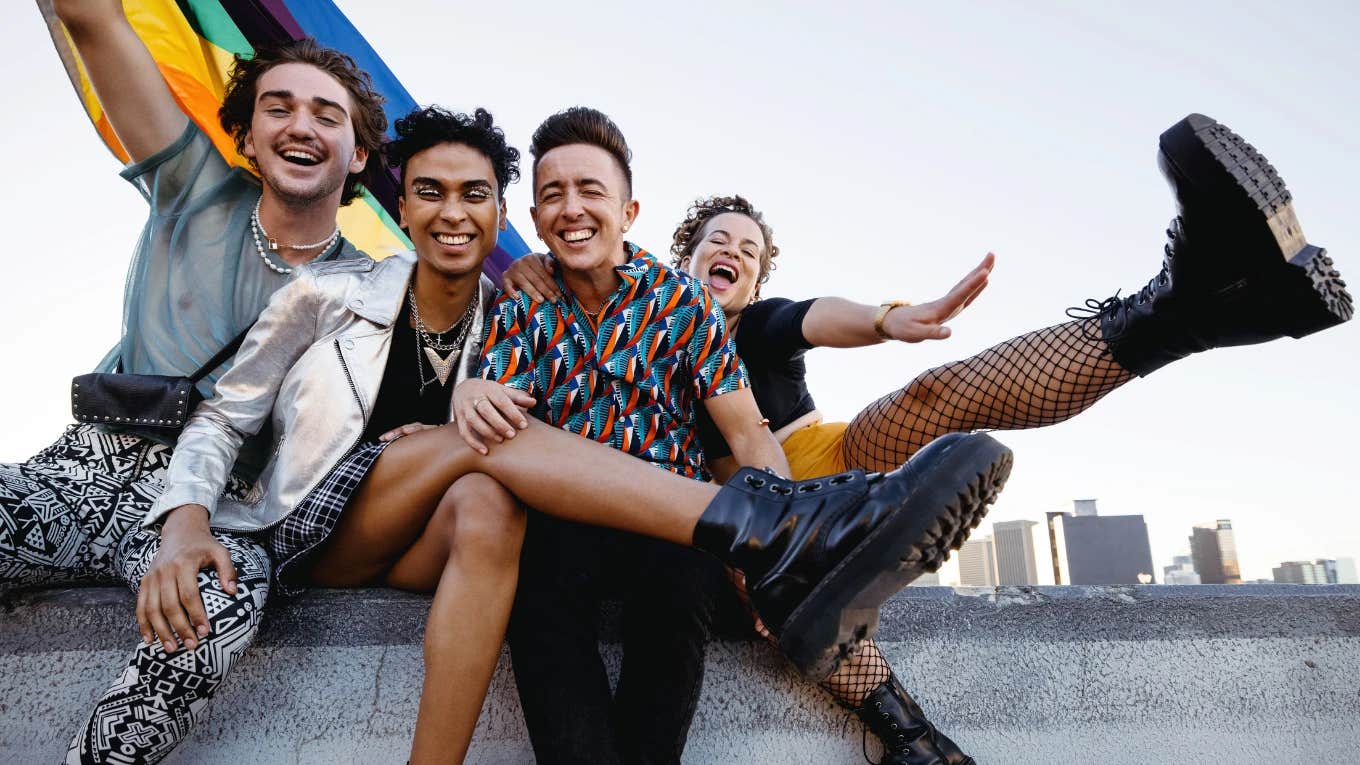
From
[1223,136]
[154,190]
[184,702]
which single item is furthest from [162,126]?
[1223,136]

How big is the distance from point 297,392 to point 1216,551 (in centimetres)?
4888

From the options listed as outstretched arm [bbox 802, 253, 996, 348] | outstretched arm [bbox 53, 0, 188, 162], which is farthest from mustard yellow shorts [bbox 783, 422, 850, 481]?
outstretched arm [bbox 53, 0, 188, 162]

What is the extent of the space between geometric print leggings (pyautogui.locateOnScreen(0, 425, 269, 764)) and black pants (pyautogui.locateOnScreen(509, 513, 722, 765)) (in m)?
0.60

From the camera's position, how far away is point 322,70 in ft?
9.05

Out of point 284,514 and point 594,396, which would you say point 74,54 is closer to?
point 284,514

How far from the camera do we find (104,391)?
2049 mm

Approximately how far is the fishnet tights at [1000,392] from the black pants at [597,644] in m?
0.47

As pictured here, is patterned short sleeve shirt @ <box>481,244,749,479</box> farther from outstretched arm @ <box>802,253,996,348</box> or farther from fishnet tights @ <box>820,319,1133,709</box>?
fishnet tights @ <box>820,319,1133,709</box>

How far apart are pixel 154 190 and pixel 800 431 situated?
2.23 m

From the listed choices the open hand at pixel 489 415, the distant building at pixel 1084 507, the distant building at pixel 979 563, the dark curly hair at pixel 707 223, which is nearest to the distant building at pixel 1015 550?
the distant building at pixel 979 563

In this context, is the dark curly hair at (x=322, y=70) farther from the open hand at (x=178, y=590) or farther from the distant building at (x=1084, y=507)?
the distant building at (x=1084, y=507)

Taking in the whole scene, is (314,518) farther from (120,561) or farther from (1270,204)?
(1270,204)

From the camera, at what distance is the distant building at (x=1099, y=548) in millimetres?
27344

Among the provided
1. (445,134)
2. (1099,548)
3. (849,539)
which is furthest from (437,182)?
(1099,548)
